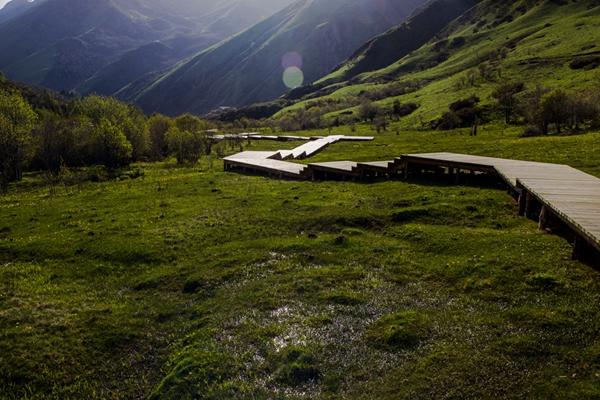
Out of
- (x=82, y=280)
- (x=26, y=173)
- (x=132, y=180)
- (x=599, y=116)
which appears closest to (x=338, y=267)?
(x=82, y=280)

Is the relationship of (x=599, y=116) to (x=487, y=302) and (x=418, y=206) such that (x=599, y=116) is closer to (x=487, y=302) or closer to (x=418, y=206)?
(x=418, y=206)

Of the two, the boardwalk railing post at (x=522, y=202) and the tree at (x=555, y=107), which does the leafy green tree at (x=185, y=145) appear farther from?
the tree at (x=555, y=107)

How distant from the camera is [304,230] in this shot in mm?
17219

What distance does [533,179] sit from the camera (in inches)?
613

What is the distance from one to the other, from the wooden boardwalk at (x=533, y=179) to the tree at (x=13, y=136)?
2815 cm

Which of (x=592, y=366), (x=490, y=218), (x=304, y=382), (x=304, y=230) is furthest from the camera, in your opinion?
→ (x=304, y=230)

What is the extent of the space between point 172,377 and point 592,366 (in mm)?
8673

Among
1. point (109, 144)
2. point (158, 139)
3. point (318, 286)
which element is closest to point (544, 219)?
point (318, 286)

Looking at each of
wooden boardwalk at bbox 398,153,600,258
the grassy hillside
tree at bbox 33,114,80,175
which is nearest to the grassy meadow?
wooden boardwalk at bbox 398,153,600,258

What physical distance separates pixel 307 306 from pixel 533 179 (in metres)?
11.9

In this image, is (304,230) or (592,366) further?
(304,230)

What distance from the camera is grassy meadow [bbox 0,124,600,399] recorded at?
7.57 m

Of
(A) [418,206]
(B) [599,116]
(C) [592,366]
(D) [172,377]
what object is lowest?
(D) [172,377]

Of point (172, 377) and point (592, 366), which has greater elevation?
point (592, 366)
